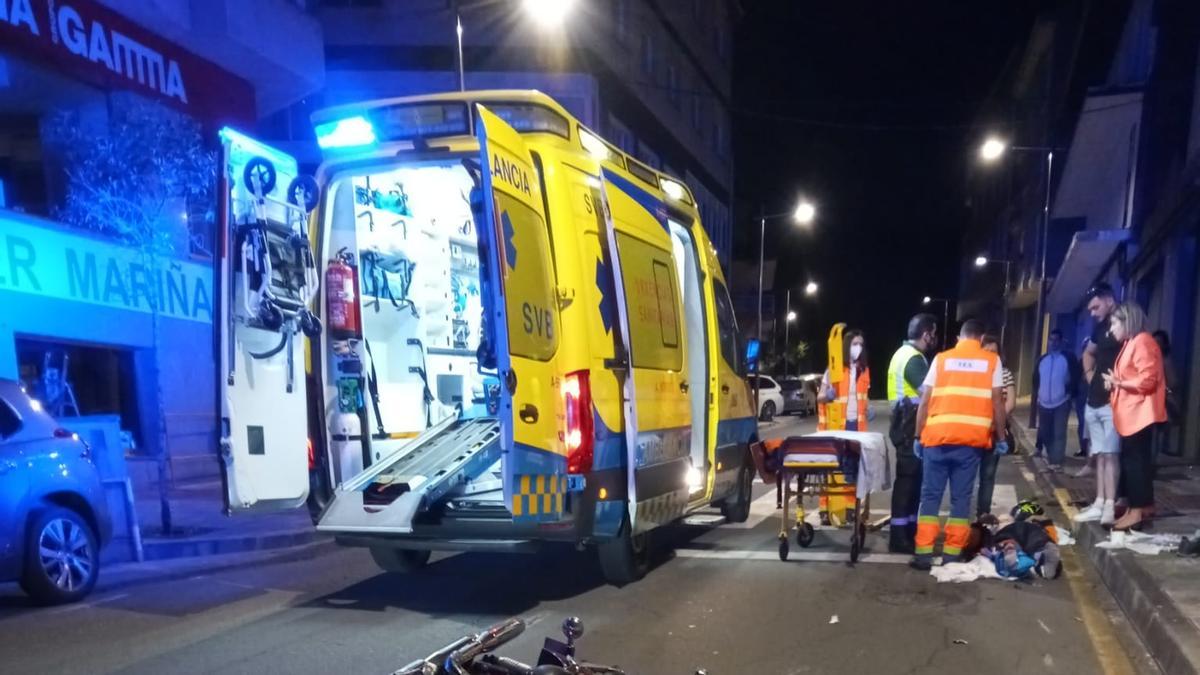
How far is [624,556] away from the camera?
5.92 m

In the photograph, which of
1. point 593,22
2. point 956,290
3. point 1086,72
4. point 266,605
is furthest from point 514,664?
point 956,290

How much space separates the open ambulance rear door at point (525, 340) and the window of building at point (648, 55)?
2378cm

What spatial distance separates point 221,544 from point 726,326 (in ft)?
17.1

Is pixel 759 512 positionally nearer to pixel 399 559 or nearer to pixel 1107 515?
pixel 1107 515

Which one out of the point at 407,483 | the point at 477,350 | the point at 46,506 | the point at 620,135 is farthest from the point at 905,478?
the point at 620,135

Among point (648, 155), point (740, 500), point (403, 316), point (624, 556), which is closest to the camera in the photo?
point (624, 556)

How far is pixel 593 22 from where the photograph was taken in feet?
73.5

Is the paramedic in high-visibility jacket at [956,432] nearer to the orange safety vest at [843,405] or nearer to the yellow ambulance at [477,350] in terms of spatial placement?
the yellow ambulance at [477,350]

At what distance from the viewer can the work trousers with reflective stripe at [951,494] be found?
6.31 metres

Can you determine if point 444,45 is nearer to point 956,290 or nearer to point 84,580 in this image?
point 84,580

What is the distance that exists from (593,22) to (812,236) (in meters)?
42.7

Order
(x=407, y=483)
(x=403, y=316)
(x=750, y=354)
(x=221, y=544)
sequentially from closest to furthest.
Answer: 1. (x=407, y=483)
2. (x=403, y=316)
3. (x=221, y=544)
4. (x=750, y=354)

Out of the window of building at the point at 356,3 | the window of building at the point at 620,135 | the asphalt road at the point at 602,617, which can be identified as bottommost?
the asphalt road at the point at 602,617

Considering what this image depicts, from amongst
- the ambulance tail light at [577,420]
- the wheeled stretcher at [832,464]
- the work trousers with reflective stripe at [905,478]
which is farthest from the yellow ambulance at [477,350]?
the work trousers with reflective stripe at [905,478]
